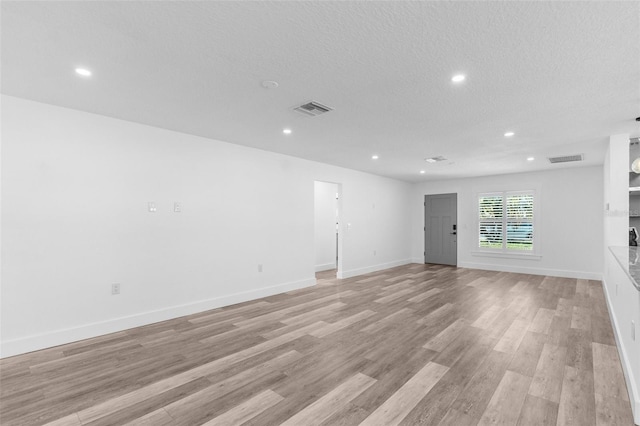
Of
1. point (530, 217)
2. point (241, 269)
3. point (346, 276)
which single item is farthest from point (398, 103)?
point (530, 217)

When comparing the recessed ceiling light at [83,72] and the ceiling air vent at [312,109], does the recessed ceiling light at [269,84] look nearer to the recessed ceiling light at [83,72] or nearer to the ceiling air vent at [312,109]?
the ceiling air vent at [312,109]

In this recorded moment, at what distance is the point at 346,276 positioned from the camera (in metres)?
7.00

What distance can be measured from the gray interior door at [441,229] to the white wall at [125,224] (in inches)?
199

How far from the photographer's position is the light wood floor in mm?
2076

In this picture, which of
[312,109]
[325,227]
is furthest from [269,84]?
[325,227]

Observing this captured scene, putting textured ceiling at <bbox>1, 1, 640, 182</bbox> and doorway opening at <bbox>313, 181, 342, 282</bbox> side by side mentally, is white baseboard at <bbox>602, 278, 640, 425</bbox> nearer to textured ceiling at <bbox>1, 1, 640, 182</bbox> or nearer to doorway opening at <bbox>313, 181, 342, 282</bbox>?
textured ceiling at <bbox>1, 1, 640, 182</bbox>

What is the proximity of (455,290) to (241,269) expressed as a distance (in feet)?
13.0

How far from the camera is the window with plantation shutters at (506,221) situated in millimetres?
7512

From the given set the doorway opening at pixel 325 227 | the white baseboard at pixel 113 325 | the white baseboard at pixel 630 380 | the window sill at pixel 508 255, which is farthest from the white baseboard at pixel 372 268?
the white baseboard at pixel 630 380

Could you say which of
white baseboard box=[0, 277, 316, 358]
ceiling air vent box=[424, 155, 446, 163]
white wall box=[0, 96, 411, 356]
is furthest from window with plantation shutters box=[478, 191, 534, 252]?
white baseboard box=[0, 277, 316, 358]

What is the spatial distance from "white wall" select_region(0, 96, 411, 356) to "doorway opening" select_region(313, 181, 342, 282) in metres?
2.07

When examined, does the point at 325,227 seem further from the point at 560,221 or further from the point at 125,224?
the point at 560,221

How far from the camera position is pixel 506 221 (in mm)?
7809

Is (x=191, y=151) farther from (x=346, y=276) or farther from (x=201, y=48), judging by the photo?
(x=346, y=276)
